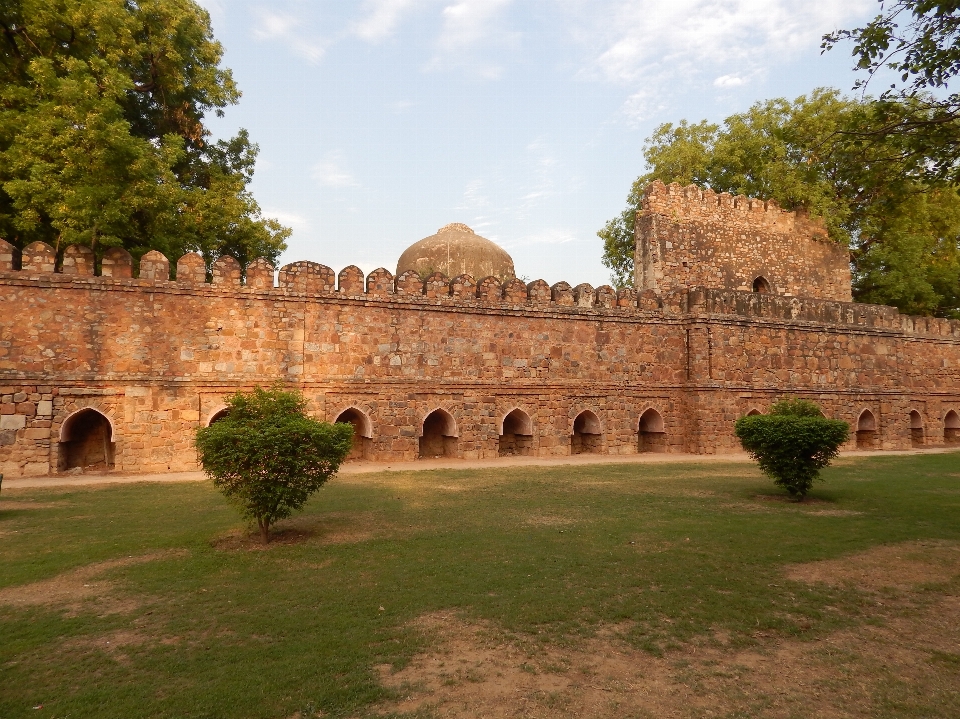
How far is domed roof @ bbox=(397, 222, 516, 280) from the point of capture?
19.4 meters

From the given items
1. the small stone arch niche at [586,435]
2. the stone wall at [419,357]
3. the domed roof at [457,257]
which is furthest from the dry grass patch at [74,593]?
the domed roof at [457,257]

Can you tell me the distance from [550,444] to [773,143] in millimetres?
14621

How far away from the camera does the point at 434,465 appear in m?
13.1

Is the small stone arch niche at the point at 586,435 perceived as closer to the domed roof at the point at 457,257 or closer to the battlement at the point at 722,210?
the domed roof at the point at 457,257

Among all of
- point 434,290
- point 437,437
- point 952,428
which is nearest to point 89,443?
point 437,437

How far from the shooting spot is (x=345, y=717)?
3.12 meters

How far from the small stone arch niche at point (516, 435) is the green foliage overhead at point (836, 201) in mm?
9722

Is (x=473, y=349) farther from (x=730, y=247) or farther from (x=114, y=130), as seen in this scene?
(x=730, y=247)

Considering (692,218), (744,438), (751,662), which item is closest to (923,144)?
(744,438)

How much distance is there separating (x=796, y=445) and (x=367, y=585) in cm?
664

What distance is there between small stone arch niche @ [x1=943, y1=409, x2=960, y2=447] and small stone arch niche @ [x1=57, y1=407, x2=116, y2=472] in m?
23.5

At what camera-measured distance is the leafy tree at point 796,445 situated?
8914 mm

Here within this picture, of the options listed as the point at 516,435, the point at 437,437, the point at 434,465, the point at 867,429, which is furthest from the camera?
the point at 867,429

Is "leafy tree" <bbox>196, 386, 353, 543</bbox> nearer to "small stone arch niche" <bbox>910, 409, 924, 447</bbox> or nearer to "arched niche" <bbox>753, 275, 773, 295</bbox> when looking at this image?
"arched niche" <bbox>753, 275, 773, 295</bbox>
